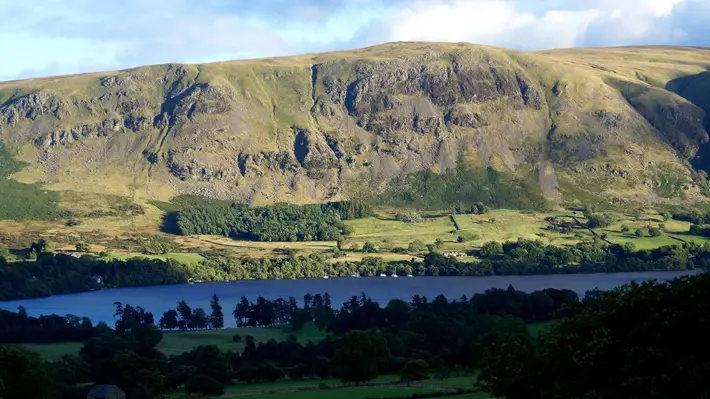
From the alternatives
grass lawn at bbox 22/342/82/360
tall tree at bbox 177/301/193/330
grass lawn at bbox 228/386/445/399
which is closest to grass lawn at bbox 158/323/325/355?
tall tree at bbox 177/301/193/330

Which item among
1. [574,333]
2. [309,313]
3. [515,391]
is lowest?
[309,313]

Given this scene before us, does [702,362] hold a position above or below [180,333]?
above

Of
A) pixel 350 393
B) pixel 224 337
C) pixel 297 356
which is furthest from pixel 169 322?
pixel 350 393

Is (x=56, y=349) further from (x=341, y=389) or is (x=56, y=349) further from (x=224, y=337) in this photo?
(x=341, y=389)

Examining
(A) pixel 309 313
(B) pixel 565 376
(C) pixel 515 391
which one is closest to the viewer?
(B) pixel 565 376

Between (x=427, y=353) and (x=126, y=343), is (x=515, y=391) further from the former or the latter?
(x=126, y=343)

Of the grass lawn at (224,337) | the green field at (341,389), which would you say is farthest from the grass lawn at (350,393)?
the grass lawn at (224,337)

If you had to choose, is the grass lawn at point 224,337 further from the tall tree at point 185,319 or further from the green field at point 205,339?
the tall tree at point 185,319

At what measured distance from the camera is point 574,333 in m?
62.8

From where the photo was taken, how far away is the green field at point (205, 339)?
432 feet

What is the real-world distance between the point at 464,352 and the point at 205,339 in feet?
155

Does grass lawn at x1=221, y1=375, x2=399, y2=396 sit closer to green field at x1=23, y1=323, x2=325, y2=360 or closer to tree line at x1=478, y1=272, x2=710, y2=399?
green field at x1=23, y1=323, x2=325, y2=360

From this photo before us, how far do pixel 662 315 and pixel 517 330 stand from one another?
54156mm

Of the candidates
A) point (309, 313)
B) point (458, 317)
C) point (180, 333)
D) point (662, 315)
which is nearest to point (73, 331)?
point (180, 333)
